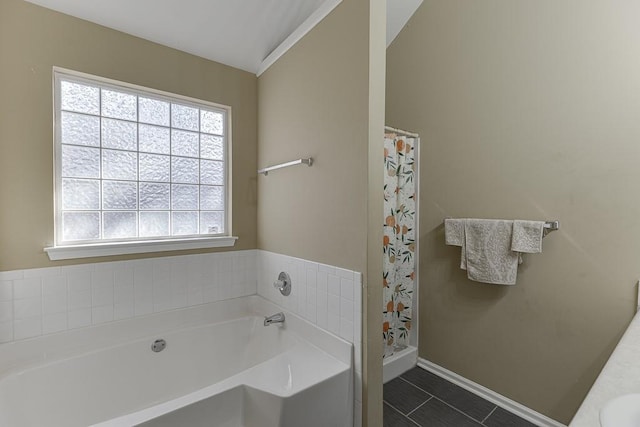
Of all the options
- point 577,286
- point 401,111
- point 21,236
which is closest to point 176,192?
point 21,236

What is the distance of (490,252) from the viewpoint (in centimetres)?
200

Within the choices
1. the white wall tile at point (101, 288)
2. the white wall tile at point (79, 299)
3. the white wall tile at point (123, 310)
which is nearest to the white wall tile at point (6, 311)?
the white wall tile at point (79, 299)

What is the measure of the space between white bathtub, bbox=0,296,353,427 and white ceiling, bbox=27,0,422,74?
1776mm

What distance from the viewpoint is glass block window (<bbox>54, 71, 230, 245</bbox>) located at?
5.65 feet

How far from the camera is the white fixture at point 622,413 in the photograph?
1.68 ft

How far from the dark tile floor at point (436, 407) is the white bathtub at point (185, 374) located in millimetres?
671

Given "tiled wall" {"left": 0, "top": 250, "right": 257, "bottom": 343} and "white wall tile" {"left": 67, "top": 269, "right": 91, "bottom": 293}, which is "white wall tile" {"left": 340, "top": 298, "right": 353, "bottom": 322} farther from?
"white wall tile" {"left": 67, "top": 269, "right": 91, "bottom": 293}

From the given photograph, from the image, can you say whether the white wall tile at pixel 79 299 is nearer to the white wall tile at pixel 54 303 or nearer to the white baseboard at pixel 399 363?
the white wall tile at pixel 54 303

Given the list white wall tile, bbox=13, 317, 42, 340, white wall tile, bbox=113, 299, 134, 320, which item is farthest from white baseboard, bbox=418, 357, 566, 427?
white wall tile, bbox=13, 317, 42, 340

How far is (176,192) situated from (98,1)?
1122 mm

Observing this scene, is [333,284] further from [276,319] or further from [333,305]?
[276,319]

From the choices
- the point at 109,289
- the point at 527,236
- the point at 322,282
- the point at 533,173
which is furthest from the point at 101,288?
the point at 533,173

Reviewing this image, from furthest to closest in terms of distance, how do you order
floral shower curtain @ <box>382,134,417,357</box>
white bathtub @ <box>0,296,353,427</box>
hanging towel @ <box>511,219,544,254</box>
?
floral shower curtain @ <box>382,134,417,357</box>, hanging towel @ <box>511,219,544,254</box>, white bathtub @ <box>0,296,353,427</box>

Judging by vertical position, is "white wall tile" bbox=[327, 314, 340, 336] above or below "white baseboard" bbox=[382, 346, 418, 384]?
above
